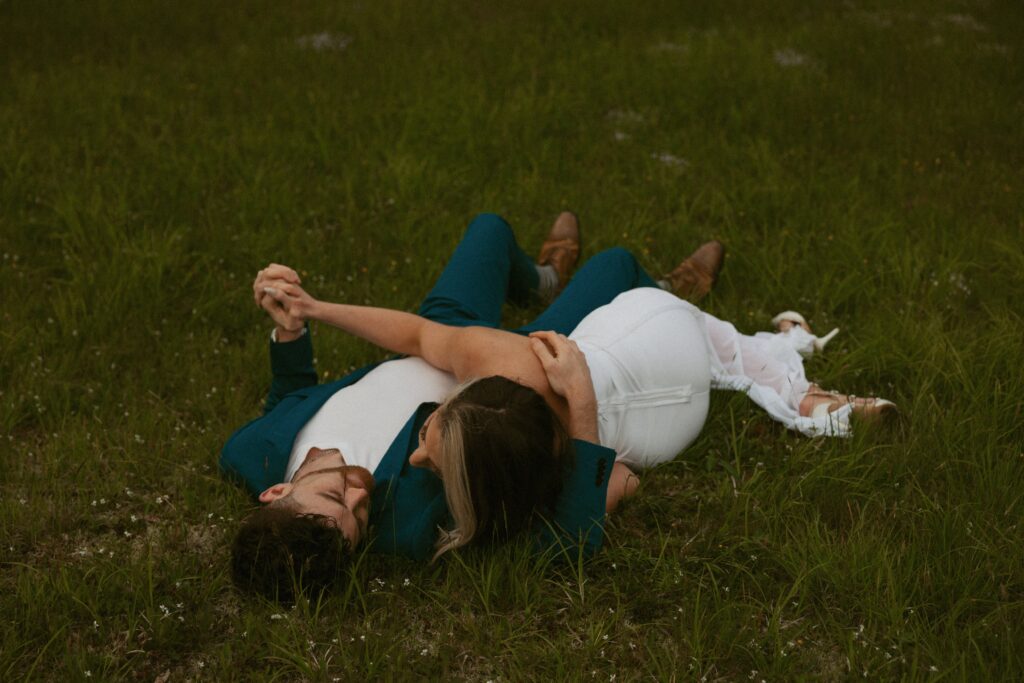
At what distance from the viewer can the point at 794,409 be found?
4621 millimetres

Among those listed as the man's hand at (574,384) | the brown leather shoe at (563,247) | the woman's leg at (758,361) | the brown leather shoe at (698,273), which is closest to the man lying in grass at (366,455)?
the man's hand at (574,384)

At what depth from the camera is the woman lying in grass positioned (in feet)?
10.8

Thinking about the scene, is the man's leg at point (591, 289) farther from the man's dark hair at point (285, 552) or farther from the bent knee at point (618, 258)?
the man's dark hair at point (285, 552)

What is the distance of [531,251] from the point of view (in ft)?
20.3

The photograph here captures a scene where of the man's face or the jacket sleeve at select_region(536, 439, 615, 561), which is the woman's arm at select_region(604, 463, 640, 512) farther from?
the man's face

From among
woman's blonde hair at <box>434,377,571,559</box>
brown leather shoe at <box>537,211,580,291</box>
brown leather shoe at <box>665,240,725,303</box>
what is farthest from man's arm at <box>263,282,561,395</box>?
brown leather shoe at <box>665,240,725,303</box>

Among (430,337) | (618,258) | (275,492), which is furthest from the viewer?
(618,258)

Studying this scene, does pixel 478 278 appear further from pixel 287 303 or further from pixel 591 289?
pixel 287 303

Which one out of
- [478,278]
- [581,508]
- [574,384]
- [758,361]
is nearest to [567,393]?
[574,384]

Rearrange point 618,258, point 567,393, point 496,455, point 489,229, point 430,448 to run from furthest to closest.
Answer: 1. point 489,229
2. point 618,258
3. point 567,393
4. point 430,448
5. point 496,455

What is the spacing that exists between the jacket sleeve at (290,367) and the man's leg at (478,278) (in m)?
0.62

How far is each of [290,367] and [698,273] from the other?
2.53 m

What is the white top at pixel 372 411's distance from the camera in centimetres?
389

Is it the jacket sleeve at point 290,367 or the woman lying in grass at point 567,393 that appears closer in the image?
the woman lying in grass at point 567,393
